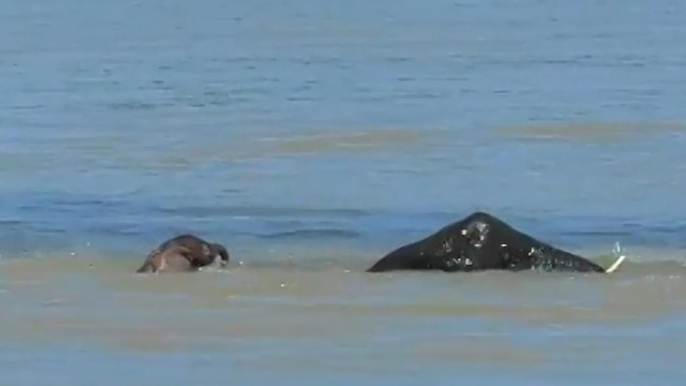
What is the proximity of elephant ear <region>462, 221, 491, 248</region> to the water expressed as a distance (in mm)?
220

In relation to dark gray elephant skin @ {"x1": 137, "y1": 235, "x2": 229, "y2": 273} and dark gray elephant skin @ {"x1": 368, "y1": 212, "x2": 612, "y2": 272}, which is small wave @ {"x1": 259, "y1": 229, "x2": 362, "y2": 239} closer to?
dark gray elephant skin @ {"x1": 137, "y1": 235, "x2": 229, "y2": 273}

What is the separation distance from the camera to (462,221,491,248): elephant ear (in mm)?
8891

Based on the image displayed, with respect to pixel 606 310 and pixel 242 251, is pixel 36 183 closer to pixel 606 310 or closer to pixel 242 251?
pixel 242 251

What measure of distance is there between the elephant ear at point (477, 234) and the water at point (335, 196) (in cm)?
22

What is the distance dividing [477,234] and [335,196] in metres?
2.80

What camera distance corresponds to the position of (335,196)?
11625mm

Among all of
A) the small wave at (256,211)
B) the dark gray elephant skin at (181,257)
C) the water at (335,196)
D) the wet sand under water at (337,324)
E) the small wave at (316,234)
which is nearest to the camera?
the wet sand under water at (337,324)

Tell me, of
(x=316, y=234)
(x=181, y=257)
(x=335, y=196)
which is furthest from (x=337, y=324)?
(x=335, y=196)

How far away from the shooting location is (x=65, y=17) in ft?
88.3

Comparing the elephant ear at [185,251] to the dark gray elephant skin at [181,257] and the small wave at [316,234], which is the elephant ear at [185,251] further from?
the small wave at [316,234]

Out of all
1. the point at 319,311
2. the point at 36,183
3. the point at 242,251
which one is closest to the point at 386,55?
the point at 36,183

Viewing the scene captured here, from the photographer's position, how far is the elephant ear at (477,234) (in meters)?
8.89

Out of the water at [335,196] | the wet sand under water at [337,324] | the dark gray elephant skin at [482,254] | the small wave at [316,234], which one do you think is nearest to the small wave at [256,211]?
the water at [335,196]

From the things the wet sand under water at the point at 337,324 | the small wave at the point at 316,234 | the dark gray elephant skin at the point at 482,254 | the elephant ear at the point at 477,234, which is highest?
the elephant ear at the point at 477,234
